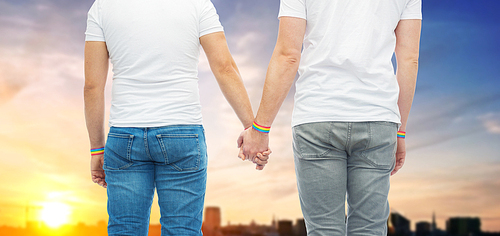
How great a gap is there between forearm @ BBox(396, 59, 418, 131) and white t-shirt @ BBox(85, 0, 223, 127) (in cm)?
110

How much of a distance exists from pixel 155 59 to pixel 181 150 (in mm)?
501

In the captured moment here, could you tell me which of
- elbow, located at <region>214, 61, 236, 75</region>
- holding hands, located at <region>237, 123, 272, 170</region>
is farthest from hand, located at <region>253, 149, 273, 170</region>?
elbow, located at <region>214, 61, 236, 75</region>

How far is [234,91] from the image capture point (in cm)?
230

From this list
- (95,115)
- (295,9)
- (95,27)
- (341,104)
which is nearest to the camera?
(341,104)

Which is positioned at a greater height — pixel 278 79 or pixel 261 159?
pixel 278 79

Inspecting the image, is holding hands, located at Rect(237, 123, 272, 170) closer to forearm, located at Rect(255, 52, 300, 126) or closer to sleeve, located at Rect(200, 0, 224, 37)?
forearm, located at Rect(255, 52, 300, 126)

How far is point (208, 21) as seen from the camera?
2184 millimetres

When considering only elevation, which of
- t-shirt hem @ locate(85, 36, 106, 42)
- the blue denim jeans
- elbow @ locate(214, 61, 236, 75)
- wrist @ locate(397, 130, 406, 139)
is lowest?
the blue denim jeans

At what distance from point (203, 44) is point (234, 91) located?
325 millimetres

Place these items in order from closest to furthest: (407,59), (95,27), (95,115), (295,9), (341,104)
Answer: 1. (341,104)
2. (295,9)
3. (407,59)
4. (95,27)
5. (95,115)

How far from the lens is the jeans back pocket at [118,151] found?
2.03 metres

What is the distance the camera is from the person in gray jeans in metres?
1.83

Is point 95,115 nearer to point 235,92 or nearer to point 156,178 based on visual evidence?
point 156,178

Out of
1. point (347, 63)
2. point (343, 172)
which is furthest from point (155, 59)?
point (343, 172)
